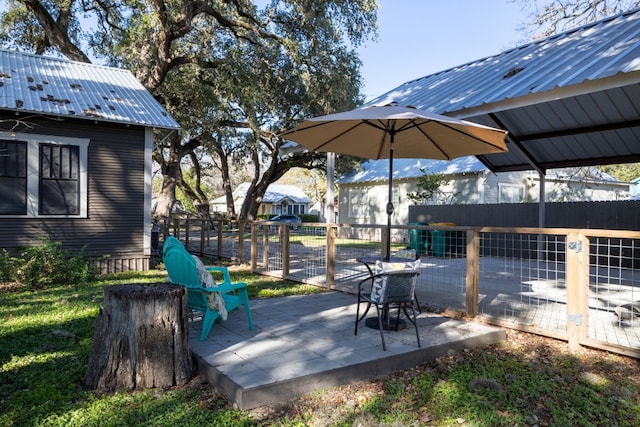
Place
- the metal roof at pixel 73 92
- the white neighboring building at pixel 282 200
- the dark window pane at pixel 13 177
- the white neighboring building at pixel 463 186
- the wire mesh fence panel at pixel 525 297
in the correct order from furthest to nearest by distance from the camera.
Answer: the white neighboring building at pixel 282 200 < the white neighboring building at pixel 463 186 < the metal roof at pixel 73 92 < the dark window pane at pixel 13 177 < the wire mesh fence panel at pixel 525 297

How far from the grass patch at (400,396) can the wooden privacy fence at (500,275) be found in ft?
1.86

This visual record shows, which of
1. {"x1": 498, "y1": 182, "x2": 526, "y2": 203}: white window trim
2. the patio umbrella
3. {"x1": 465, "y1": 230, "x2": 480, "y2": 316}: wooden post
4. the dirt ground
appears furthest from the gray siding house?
{"x1": 498, "y1": 182, "x2": 526, "y2": 203}: white window trim

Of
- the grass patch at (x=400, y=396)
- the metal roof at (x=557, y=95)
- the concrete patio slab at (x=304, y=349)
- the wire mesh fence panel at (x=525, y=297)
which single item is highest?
the metal roof at (x=557, y=95)

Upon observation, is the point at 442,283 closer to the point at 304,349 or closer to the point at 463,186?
the point at 304,349

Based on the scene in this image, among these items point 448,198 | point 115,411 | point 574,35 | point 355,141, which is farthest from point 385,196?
point 115,411

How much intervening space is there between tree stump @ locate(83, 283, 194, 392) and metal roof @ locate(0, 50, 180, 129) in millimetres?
6380

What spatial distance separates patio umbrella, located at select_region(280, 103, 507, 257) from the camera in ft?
14.3

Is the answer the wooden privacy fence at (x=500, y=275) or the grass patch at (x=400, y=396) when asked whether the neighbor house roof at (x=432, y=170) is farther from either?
the grass patch at (x=400, y=396)

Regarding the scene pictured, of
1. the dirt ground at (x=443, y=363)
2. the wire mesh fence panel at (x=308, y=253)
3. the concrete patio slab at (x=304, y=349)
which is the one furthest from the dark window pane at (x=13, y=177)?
the dirt ground at (x=443, y=363)

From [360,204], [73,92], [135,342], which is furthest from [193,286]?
[360,204]

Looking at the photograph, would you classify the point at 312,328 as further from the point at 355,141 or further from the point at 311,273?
the point at 311,273

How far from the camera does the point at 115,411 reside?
2.96 metres

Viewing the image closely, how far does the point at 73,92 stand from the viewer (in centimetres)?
940

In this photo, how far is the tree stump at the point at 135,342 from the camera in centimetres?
328
